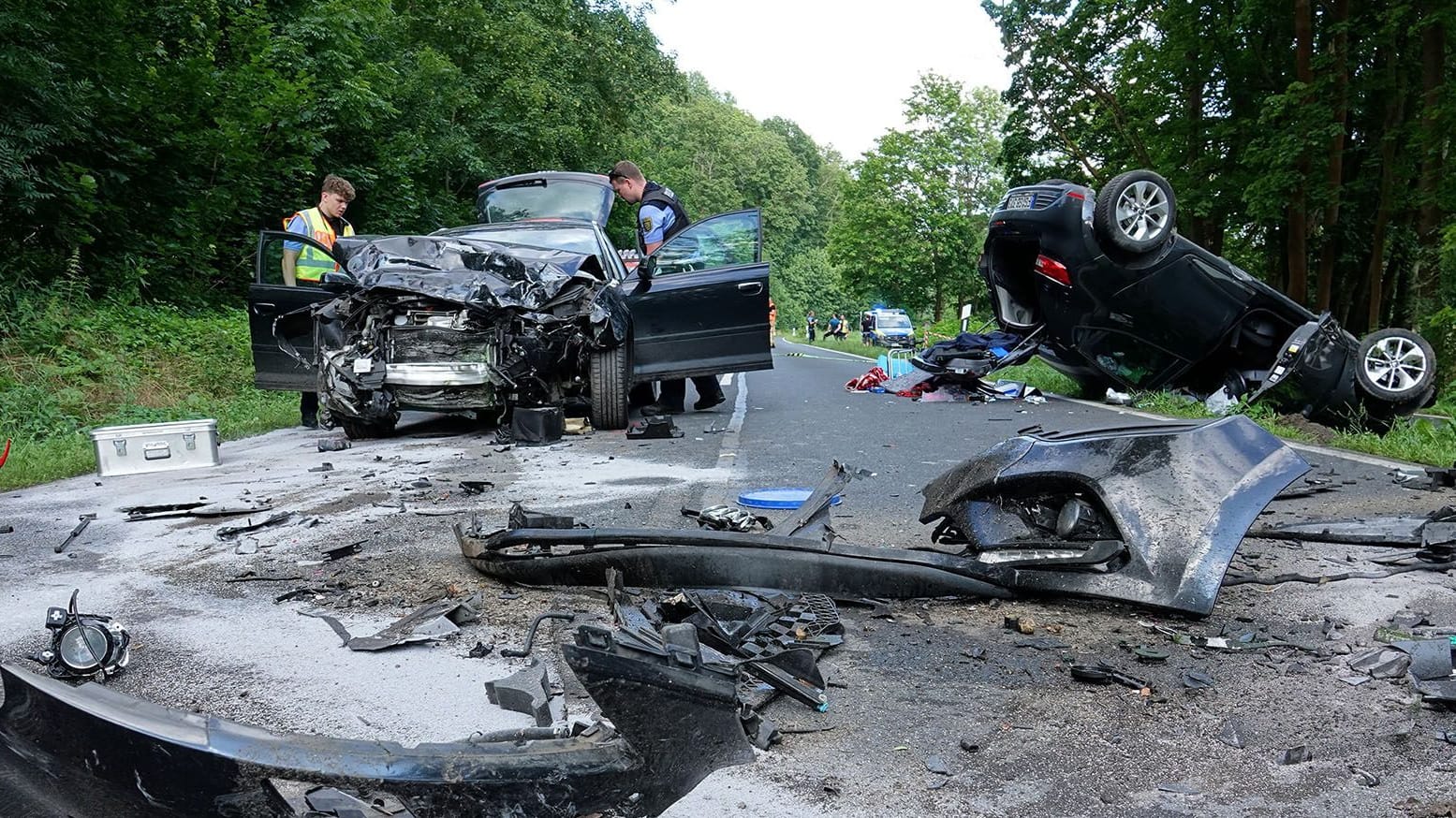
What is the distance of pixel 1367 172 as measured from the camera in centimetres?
1586

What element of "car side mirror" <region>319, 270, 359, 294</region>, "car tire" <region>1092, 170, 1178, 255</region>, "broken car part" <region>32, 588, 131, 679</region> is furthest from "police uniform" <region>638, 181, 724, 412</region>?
"broken car part" <region>32, 588, 131, 679</region>

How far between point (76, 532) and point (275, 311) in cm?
417

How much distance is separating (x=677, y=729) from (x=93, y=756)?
934 mm

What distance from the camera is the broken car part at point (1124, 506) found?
2695mm

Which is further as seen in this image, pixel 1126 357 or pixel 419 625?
pixel 1126 357

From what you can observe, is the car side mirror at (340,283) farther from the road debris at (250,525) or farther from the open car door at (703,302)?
the road debris at (250,525)

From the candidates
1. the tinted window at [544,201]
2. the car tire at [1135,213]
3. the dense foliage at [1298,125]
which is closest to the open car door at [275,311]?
the tinted window at [544,201]

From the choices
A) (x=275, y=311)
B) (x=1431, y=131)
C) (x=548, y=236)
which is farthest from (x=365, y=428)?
(x=1431, y=131)

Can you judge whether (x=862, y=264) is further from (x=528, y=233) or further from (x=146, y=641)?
(x=146, y=641)

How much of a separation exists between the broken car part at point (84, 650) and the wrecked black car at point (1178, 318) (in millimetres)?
8275

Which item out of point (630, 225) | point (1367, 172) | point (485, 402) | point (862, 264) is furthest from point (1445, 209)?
point (862, 264)

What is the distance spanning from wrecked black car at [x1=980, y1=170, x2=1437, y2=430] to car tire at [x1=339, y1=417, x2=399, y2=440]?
6346 millimetres

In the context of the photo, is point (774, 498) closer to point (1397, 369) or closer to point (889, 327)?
point (1397, 369)

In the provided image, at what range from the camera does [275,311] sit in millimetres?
7957
